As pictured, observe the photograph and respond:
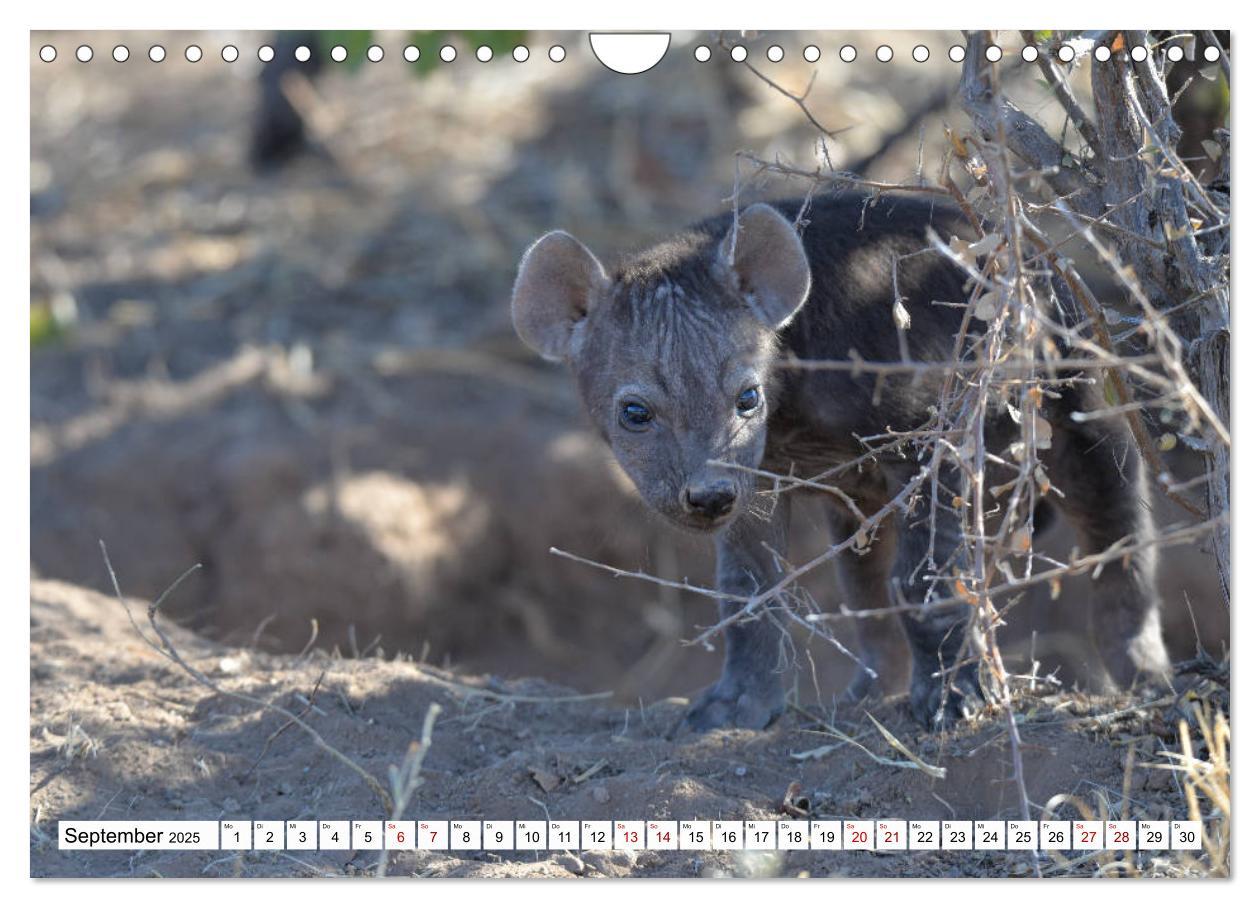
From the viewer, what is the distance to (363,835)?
12.7 ft

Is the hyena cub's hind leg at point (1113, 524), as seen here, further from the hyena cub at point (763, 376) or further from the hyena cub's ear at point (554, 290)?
the hyena cub's ear at point (554, 290)

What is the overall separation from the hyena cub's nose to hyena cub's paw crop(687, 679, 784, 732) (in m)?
1.06

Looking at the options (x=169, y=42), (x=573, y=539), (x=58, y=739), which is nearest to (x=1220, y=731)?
(x=58, y=739)

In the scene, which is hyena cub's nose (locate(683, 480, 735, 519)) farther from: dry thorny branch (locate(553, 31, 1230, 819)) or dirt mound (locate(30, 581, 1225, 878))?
dirt mound (locate(30, 581, 1225, 878))

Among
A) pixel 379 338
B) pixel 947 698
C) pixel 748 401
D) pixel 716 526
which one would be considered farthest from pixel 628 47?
pixel 379 338

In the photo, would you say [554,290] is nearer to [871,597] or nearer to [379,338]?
[871,597]

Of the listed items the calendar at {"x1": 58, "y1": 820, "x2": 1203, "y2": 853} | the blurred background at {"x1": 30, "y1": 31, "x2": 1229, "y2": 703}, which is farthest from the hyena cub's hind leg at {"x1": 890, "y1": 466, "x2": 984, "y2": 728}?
the blurred background at {"x1": 30, "y1": 31, "x2": 1229, "y2": 703}

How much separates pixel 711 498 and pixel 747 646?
1138 millimetres

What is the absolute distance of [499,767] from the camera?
471 centimetres

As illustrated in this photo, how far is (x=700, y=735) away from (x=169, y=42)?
2.78 metres

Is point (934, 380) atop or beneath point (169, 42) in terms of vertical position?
Answer: beneath

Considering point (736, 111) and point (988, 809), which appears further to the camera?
point (736, 111)

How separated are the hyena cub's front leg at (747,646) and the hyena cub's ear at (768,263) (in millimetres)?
760

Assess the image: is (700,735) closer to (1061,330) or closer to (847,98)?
(1061,330)
